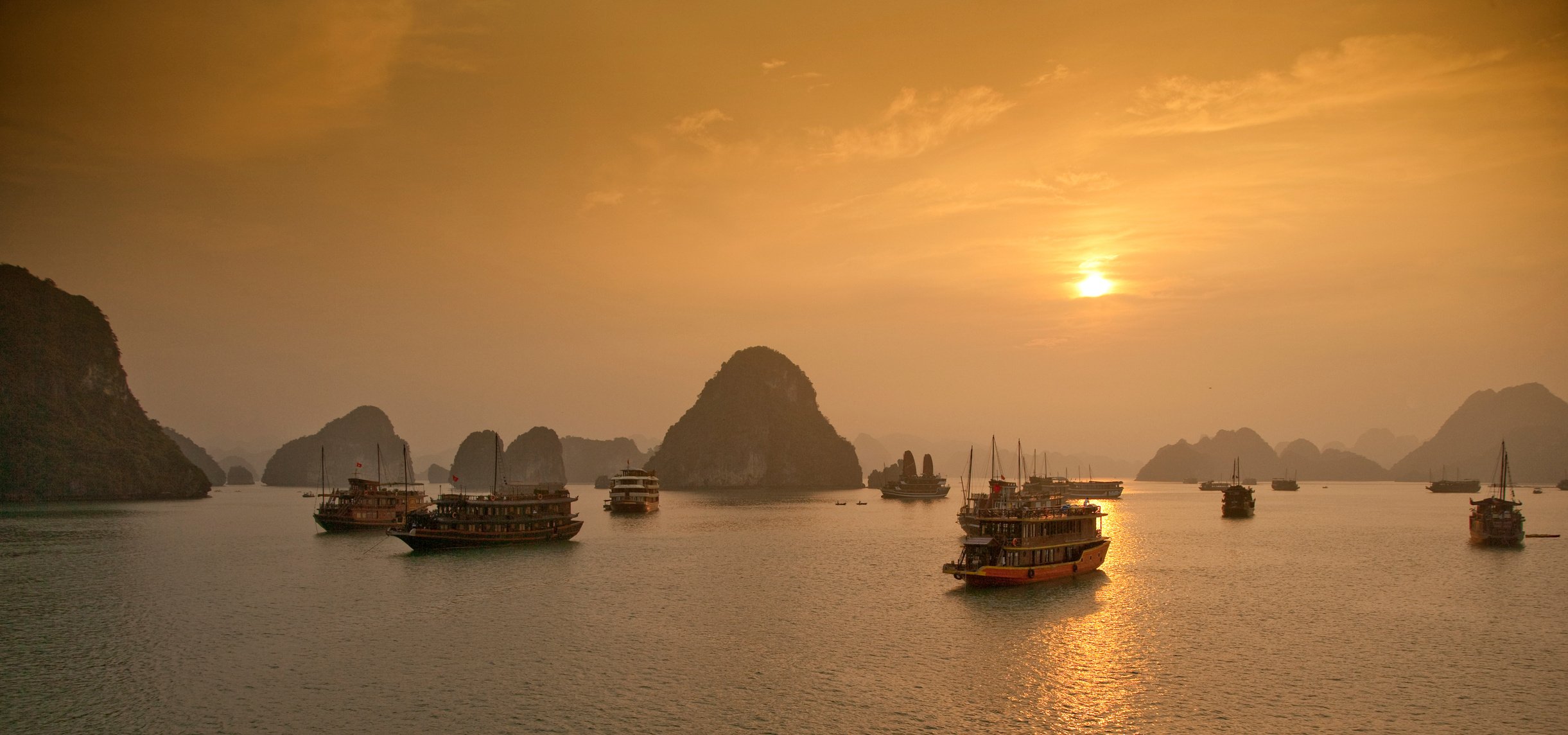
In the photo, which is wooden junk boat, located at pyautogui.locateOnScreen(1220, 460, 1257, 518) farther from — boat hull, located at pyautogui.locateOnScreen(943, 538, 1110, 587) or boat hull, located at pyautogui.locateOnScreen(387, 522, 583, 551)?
boat hull, located at pyautogui.locateOnScreen(387, 522, 583, 551)

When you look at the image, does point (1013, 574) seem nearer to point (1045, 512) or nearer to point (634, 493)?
point (1045, 512)

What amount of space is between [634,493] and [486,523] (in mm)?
74576

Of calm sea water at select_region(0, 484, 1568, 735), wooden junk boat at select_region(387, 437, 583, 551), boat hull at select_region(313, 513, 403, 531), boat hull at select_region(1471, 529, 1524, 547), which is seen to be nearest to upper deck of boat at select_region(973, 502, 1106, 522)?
calm sea water at select_region(0, 484, 1568, 735)

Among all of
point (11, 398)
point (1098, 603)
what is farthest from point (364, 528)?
point (11, 398)

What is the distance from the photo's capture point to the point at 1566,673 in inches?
1529

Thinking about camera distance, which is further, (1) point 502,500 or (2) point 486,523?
(1) point 502,500

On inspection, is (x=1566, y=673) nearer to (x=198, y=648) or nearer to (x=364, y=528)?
(x=198, y=648)

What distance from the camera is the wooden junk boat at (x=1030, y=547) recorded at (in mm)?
62281

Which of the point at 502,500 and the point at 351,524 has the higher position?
the point at 502,500

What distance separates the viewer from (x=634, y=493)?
531ft

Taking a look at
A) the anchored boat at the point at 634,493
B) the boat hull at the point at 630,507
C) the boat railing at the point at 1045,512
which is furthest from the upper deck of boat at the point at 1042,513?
the anchored boat at the point at 634,493

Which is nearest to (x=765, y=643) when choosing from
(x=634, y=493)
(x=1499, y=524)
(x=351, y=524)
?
(x=351, y=524)

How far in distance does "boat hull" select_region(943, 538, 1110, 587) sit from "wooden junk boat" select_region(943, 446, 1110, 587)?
5cm

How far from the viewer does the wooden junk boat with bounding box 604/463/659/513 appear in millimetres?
158375
